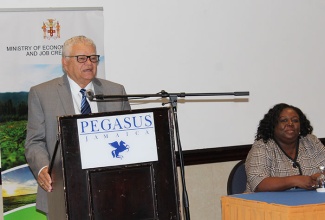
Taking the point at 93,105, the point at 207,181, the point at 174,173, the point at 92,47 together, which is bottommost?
the point at 207,181

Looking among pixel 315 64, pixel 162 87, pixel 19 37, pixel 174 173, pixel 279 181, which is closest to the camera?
pixel 174 173

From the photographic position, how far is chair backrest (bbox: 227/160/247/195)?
5.10 m

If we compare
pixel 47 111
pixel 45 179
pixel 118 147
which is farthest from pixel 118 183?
pixel 47 111

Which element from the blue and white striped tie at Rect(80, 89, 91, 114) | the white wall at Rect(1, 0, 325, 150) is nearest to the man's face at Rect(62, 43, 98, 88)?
the blue and white striped tie at Rect(80, 89, 91, 114)

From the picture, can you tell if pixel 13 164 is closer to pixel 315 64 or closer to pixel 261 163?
pixel 261 163

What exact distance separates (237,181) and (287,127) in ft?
2.00

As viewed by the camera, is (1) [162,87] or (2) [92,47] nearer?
(2) [92,47]

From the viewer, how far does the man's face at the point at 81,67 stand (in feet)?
13.9

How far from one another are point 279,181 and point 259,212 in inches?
29.8

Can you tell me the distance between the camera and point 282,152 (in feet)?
17.4

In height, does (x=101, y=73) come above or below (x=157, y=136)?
above

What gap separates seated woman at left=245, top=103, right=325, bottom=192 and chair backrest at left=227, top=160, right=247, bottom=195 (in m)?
0.06

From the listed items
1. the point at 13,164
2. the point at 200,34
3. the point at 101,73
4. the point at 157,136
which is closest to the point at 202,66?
the point at 200,34

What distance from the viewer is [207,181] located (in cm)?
636
